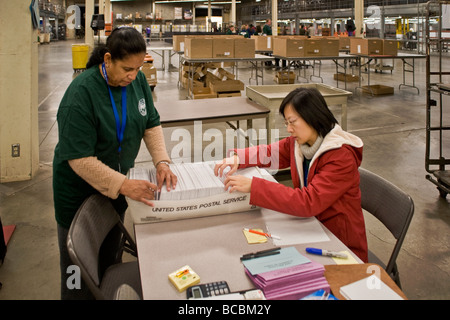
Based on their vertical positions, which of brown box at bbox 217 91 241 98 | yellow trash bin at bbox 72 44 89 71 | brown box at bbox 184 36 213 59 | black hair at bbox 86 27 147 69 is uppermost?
yellow trash bin at bbox 72 44 89 71

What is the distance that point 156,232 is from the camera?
140 centimetres

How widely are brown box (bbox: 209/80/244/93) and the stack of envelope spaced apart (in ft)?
22.2

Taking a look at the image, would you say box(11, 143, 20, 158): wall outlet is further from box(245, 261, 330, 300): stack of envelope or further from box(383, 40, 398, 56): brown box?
box(383, 40, 398, 56): brown box

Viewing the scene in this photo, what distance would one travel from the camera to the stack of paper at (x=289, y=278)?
1.04 metres

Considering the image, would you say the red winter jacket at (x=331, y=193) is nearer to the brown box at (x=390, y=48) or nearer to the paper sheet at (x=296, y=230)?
the paper sheet at (x=296, y=230)

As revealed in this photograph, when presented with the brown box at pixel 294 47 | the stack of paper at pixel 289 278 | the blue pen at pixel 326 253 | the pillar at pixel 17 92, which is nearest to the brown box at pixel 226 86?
the brown box at pixel 294 47

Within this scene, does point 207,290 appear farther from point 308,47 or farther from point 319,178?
point 308,47

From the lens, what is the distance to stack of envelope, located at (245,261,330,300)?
1.04 m

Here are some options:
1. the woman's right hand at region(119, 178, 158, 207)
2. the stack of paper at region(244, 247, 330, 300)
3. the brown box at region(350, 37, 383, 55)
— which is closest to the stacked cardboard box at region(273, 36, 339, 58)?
the brown box at region(350, 37, 383, 55)

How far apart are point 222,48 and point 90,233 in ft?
21.2

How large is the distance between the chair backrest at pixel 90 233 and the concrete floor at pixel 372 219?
0.98 meters

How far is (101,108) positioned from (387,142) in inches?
181
